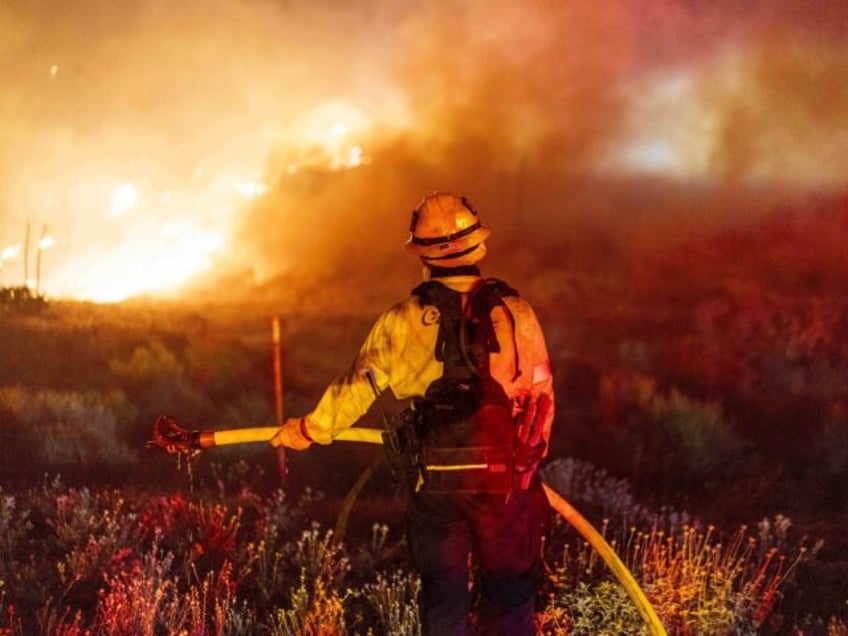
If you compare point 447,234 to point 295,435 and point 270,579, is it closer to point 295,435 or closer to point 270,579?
point 295,435

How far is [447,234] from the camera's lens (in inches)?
129

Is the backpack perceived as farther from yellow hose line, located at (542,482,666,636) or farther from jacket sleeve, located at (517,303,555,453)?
yellow hose line, located at (542,482,666,636)

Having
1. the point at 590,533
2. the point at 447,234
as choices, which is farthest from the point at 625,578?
the point at 447,234

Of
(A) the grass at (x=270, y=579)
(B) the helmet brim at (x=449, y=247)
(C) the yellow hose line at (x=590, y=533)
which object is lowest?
(A) the grass at (x=270, y=579)

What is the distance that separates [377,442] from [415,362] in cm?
46

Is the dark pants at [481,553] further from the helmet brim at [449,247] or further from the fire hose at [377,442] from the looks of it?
the helmet brim at [449,247]

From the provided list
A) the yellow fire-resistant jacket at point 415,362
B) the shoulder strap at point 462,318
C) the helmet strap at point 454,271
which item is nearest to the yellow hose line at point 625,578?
the yellow fire-resistant jacket at point 415,362

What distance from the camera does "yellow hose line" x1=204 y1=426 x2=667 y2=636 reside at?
3.39 meters

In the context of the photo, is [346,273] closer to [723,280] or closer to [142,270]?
[142,270]

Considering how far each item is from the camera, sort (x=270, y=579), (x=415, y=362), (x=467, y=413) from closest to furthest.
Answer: (x=467, y=413), (x=415, y=362), (x=270, y=579)

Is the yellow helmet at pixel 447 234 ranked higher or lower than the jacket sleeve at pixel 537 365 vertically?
higher

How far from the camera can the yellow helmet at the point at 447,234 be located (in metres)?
3.26

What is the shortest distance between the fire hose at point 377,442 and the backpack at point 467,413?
392 millimetres

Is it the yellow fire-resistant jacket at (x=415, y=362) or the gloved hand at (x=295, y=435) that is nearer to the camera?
the yellow fire-resistant jacket at (x=415, y=362)
